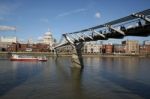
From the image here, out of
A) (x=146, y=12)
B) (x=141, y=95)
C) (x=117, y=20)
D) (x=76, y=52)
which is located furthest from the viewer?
(x=76, y=52)

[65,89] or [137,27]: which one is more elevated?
[137,27]

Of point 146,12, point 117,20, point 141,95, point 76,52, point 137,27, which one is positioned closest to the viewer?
point 146,12

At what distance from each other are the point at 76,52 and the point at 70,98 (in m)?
43.2

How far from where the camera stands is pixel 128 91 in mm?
34719

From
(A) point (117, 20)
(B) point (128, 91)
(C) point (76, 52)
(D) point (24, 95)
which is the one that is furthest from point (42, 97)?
(C) point (76, 52)

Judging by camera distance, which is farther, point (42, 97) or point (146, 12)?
point (42, 97)

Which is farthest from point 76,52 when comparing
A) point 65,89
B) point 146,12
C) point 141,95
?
point 146,12

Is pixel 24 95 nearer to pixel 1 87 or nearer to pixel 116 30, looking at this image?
pixel 1 87

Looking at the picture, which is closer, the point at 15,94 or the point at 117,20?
the point at 15,94

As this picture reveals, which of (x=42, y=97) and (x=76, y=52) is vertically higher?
(x=76, y=52)

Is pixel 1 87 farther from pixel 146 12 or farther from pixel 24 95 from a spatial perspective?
pixel 146 12

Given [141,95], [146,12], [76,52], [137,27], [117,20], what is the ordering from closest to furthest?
[146,12], [137,27], [141,95], [117,20], [76,52]

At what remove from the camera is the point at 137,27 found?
30016mm

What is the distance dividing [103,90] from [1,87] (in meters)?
13.6
